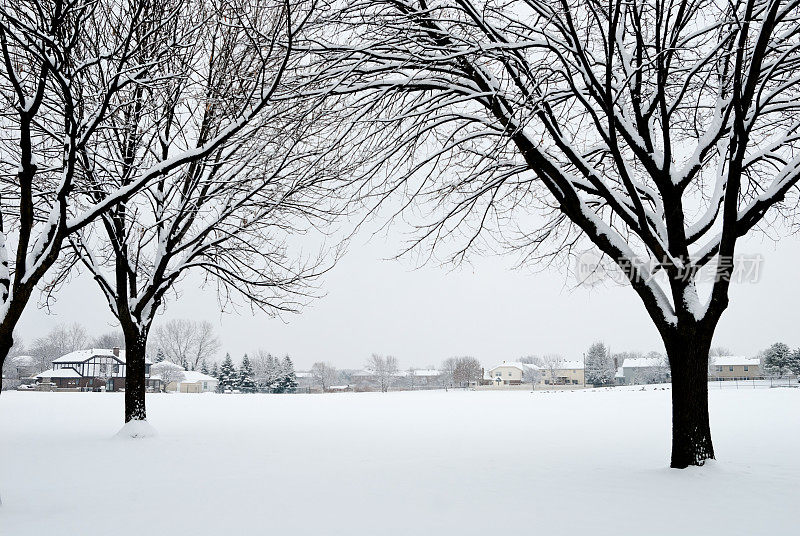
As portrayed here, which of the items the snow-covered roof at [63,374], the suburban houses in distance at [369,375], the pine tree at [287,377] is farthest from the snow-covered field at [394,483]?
the snow-covered roof at [63,374]

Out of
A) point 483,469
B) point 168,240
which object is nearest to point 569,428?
point 483,469

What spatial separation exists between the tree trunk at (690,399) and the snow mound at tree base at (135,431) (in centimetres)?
994

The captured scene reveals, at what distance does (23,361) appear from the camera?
9694cm

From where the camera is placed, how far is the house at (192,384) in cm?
6525

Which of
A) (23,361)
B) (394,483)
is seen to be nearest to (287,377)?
(23,361)

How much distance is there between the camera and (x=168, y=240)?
41.8 ft

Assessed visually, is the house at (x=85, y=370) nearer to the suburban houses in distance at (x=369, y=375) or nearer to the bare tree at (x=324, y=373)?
the suburban houses in distance at (x=369, y=375)

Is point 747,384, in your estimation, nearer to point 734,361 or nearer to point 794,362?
point 794,362

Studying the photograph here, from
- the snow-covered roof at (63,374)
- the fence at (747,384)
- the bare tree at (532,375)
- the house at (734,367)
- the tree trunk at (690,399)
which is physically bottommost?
the bare tree at (532,375)

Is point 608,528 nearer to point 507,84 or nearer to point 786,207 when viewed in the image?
point 507,84

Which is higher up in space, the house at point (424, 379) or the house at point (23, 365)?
the house at point (23, 365)

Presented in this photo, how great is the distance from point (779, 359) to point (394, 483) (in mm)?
80096

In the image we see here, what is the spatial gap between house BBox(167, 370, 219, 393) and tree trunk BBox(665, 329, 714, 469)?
61757 millimetres

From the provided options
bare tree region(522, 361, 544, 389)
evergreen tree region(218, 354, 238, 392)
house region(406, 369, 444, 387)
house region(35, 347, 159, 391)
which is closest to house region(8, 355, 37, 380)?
house region(35, 347, 159, 391)
